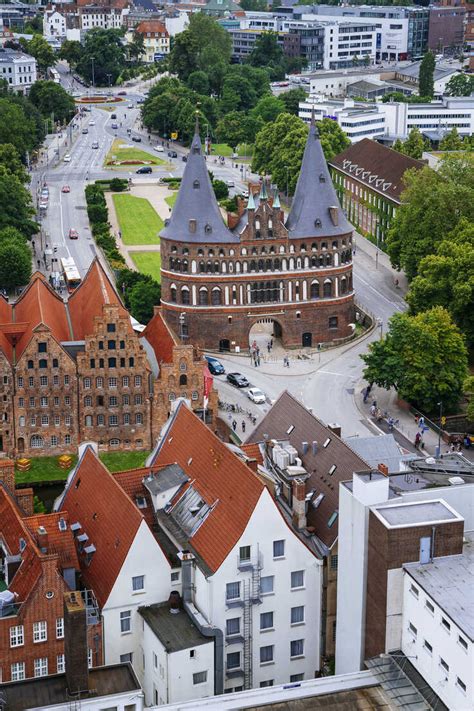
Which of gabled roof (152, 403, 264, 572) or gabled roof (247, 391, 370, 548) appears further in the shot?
gabled roof (247, 391, 370, 548)

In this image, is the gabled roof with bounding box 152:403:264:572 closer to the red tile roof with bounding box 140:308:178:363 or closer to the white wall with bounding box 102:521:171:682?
the white wall with bounding box 102:521:171:682

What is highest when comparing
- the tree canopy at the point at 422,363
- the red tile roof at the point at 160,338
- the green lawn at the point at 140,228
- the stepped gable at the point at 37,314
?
the stepped gable at the point at 37,314

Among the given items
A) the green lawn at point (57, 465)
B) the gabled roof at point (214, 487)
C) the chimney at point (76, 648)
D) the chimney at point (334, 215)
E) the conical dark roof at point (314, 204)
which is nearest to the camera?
the chimney at point (76, 648)

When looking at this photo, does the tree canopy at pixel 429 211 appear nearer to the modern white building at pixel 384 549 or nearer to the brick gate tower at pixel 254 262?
the brick gate tower at pixel 254 262

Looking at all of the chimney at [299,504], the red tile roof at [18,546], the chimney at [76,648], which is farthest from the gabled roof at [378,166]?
the chimney at [76,648]

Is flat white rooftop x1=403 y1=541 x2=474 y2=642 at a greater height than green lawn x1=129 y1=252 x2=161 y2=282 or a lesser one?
greater

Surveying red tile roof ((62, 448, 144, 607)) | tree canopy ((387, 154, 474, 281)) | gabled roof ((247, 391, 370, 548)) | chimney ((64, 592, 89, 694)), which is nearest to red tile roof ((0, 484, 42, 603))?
red tile roof ((62, 448, 144, 607))

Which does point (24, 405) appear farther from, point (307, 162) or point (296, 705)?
point (296, 705)
